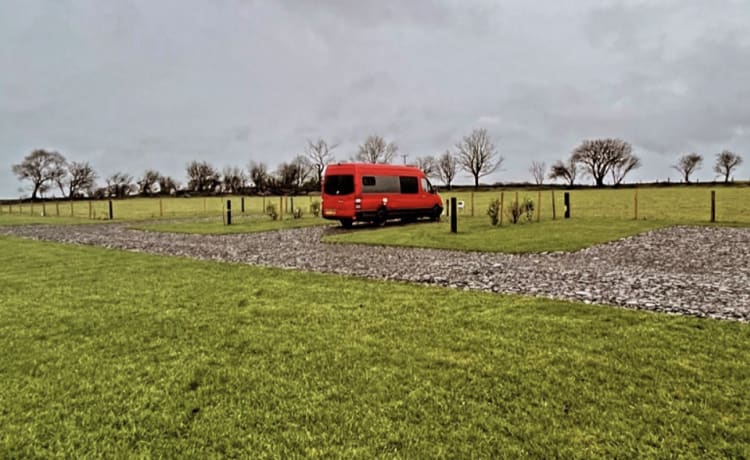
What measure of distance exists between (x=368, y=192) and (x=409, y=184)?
2.77 m

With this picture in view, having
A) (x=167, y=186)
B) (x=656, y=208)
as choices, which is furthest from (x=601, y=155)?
(x=167, y=186)

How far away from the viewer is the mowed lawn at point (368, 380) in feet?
8.27

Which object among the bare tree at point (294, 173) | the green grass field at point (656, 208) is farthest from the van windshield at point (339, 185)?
the bare tree at point (294, 173)

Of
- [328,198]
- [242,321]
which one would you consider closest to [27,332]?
[242,321]

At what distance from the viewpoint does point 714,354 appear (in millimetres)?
3688

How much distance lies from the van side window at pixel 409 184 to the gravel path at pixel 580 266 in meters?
7.00

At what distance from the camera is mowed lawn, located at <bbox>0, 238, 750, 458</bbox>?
2521 millimetres

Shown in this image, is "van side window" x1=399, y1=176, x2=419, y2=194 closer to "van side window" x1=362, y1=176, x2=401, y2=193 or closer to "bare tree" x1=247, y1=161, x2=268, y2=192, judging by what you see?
"van side window" x1=362, y1=176, x2=401, y2=193

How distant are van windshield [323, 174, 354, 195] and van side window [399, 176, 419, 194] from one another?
2.83m

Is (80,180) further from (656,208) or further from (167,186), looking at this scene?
(656,208)

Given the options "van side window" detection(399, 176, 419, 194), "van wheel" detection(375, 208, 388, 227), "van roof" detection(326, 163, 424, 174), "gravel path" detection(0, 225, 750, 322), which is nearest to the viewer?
"gravel path" detection(0, 225, 750, 322)

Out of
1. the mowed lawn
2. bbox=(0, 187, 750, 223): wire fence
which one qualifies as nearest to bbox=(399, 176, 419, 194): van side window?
bbox=(0, 187, 750, 223): wire fence

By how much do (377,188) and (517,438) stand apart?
1660 centimetres

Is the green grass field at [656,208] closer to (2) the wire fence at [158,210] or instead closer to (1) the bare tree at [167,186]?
(2) the wire fence at [158,210]
